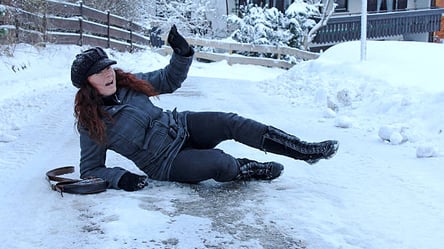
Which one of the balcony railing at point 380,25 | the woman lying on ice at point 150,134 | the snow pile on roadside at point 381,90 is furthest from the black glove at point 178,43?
the balcony railing at point 380,25

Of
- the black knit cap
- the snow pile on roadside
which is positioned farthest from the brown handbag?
the snow pile on roadside

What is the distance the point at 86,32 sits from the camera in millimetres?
17594

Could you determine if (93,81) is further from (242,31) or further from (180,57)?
(242,31)

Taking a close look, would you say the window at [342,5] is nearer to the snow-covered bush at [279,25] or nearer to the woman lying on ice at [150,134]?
the snow-covered bush at [279,25]

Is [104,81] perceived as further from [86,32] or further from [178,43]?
[86,32]

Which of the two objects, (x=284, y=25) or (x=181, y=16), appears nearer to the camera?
(x=284, y=25)

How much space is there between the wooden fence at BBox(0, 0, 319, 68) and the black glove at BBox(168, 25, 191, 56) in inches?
313

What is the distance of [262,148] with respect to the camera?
3.82m

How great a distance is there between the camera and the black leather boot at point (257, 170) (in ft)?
12.9

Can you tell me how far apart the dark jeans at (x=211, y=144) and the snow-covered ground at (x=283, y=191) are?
12 cm

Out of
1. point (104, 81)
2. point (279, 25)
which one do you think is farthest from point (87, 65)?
point (279, 25)

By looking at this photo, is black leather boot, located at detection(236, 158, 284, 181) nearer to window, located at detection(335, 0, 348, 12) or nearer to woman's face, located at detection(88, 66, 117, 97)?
woman's face, located at detection(88, 66, 117, 97)

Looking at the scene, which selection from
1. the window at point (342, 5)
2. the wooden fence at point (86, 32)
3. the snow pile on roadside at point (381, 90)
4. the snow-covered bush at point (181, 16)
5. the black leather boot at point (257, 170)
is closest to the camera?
the black leather boot at point (257, 170)

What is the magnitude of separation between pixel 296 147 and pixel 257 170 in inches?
14.5
